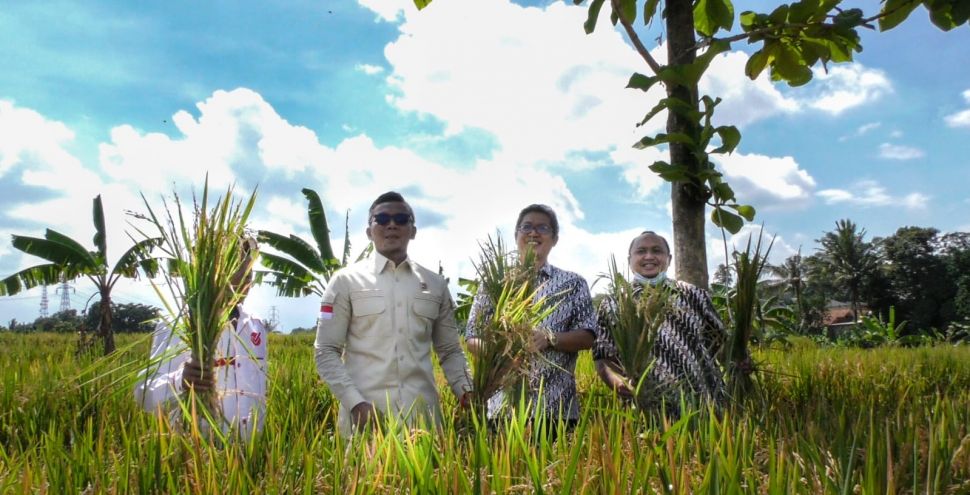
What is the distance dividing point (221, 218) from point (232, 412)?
963 millimetres

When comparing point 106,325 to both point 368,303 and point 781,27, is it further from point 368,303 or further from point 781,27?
point 781,27

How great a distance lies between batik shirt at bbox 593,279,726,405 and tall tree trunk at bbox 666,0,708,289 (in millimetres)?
481

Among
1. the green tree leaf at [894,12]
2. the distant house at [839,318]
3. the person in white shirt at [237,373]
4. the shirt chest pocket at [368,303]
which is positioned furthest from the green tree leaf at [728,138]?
the distant house at [839,318]

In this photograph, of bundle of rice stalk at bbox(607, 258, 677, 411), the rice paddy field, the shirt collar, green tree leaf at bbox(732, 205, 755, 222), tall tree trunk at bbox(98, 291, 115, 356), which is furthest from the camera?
tall tree trunk at bbox(98, 291, 115, 356)

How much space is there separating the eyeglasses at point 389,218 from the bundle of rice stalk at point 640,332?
0.96m

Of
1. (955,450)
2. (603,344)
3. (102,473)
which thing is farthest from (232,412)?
(955,450)

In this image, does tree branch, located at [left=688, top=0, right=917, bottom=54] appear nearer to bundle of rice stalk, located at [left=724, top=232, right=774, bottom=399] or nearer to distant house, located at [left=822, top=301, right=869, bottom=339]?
bundle of rice stalk, located at [left=724, top=232, right=774, bottom=399]

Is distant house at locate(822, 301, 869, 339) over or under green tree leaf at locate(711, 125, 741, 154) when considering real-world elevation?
under

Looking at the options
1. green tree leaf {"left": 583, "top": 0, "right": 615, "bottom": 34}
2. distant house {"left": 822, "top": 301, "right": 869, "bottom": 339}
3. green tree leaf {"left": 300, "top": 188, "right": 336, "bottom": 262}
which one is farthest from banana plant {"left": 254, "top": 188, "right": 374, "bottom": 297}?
distant house {"left": 822, "top": 301, "right": 869, "bottom": 339}

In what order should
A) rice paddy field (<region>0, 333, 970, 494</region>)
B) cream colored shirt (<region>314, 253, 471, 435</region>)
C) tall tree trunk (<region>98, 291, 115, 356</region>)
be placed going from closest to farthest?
rice paddy field (<region>0, 333, 970, 494</region>)
cream colored shirt (<region>314, 253, 471, 435</region>)
tall tree trunk (<region>98, 291, 115, 356</region>)

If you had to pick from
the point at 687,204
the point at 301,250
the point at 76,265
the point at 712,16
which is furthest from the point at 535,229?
the point at 76,265

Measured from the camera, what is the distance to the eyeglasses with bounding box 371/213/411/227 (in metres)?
2.78

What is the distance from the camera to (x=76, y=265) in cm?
1112

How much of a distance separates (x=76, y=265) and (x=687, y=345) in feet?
37.1
